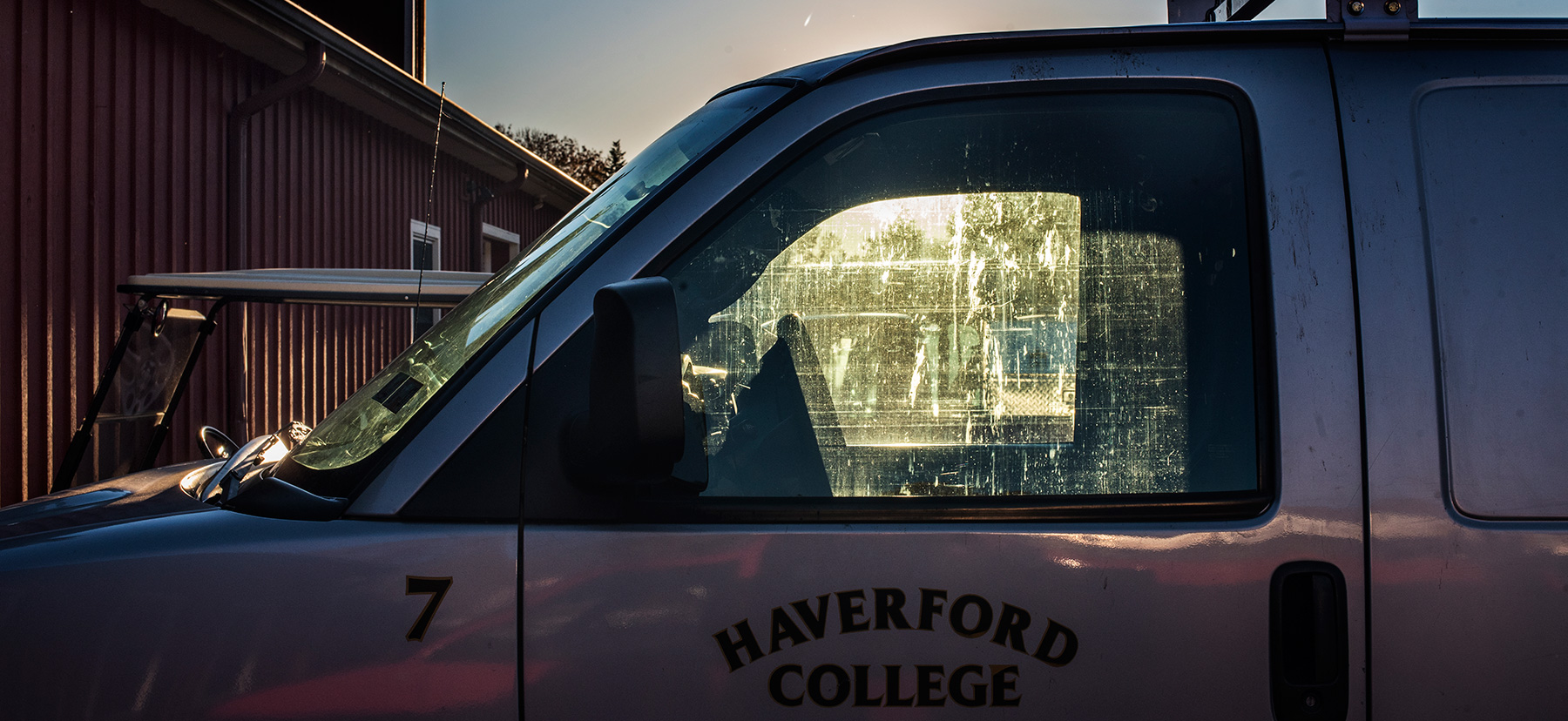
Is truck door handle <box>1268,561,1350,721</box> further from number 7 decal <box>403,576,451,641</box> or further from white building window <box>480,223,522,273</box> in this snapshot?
white building window <box>480,223,522,273</box>

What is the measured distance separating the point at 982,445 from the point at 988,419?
0.14 ft

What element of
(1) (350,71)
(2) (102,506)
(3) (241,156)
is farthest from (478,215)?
(2) (102,506)

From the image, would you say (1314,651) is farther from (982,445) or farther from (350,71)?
(350,71)

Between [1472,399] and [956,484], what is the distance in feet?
2.40

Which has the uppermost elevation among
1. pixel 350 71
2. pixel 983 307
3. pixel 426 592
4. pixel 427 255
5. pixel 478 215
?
pixel 350 71

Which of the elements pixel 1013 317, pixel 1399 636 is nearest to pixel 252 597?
pixel 1013 317

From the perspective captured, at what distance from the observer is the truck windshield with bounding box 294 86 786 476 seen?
1482 mm

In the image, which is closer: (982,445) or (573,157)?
(982,445)

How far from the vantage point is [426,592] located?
4.37ft

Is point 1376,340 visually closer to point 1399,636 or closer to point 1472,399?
point 1472,399

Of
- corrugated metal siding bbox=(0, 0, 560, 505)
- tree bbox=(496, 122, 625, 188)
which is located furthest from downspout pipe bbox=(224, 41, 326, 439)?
tree bbox=(496, 122, 625, 188)

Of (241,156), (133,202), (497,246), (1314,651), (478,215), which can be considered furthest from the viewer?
(497,246)

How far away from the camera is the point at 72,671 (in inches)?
52.4

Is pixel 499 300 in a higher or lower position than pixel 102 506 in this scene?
higher
